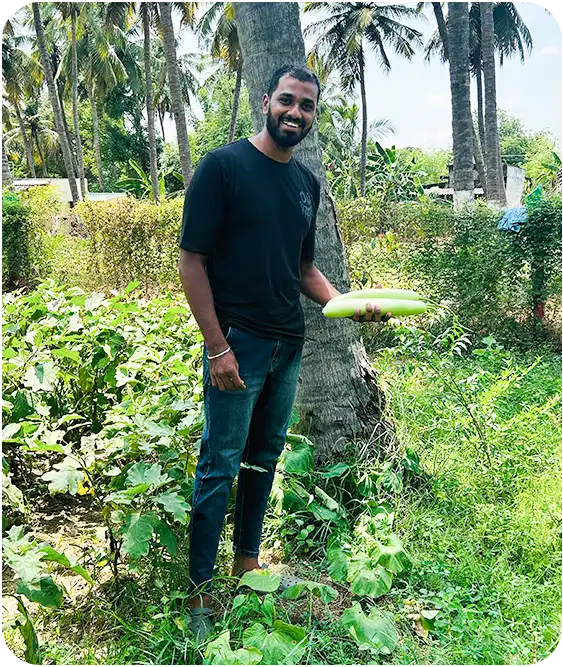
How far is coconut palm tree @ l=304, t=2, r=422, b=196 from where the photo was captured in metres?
28.0

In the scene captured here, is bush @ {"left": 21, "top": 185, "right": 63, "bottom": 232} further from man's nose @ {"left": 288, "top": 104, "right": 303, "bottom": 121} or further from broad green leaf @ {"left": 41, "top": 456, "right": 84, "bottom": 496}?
man's nose @ {"left": 288, "top": 104, "right": 303, "bottom": 121}

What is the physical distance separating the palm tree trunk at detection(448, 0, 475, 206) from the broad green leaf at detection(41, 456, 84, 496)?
9735 mm

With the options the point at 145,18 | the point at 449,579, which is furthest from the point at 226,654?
the point at 145,18

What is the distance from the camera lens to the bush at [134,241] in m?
10.9

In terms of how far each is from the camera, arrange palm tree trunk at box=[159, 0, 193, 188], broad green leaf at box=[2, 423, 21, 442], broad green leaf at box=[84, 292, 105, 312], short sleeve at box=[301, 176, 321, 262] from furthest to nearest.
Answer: palm tree trunk at box=[159, 0, 193, 188] < broad green leaf at box=[84, 292, 105, 312] < short sleeve at box=[301, 176, 321, 262] < broad green leaf at box=[2, 423, 21, 442]

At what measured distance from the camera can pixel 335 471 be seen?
3430 mm

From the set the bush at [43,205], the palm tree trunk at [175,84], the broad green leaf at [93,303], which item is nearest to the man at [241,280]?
the broad green leaf at [93,303]

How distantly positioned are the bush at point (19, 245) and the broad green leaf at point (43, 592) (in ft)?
33.7

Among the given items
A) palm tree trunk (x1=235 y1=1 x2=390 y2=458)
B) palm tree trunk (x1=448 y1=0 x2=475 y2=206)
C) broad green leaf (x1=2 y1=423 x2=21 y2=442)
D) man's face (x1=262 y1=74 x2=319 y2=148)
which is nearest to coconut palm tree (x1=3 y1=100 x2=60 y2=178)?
palm tree trunk (x1=448 y1=0 x2=475 y2=206)

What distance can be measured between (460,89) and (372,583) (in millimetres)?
10957

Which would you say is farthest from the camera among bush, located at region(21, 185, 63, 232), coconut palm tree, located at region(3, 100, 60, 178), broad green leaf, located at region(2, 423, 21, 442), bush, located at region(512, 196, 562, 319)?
coconut palm tree, located at region(3, 100, 60, 178)

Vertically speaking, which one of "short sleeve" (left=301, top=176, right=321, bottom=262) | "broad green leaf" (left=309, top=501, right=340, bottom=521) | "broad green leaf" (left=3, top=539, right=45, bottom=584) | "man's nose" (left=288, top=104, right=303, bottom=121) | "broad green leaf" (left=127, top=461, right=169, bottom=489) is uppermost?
"man's nose" (left=288, top=104, right=303, bottom=121)

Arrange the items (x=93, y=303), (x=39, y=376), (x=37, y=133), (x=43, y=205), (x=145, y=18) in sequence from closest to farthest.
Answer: (x=39, y=376), (x=93, y=303), (x=43, y=205), (x=145, y=18), (x=37, y=133)

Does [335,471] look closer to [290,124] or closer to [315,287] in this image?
[315,287]
